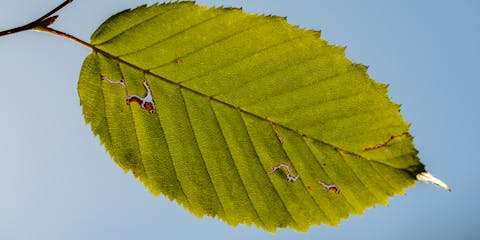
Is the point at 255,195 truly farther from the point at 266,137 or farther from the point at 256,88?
Result: the point at 256,88

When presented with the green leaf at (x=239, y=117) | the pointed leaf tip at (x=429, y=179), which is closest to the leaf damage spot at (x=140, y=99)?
the green leaf at (x=239, y=117)

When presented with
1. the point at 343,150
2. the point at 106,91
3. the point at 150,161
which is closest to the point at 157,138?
the point at 150,161

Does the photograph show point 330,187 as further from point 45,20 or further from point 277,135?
point 45,20

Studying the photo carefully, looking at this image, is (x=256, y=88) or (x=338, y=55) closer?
(x=338, y=55)

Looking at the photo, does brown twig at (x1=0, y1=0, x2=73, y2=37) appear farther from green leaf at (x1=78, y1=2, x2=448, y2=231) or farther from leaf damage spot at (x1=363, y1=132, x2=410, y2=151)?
leaf damage spot at (x1=363, y1=132, x2=410, y2=151)

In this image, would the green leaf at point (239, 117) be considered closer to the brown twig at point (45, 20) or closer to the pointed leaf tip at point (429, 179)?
the pointed leaf tip at point (429, 179)

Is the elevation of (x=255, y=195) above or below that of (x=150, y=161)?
below

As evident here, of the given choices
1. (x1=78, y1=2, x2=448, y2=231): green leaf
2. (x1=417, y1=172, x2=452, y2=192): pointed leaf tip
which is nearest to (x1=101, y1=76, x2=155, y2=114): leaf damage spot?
(x1=78, y1=2, x2=448, y2=231): green leaf

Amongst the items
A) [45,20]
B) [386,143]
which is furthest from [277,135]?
[45,20]
